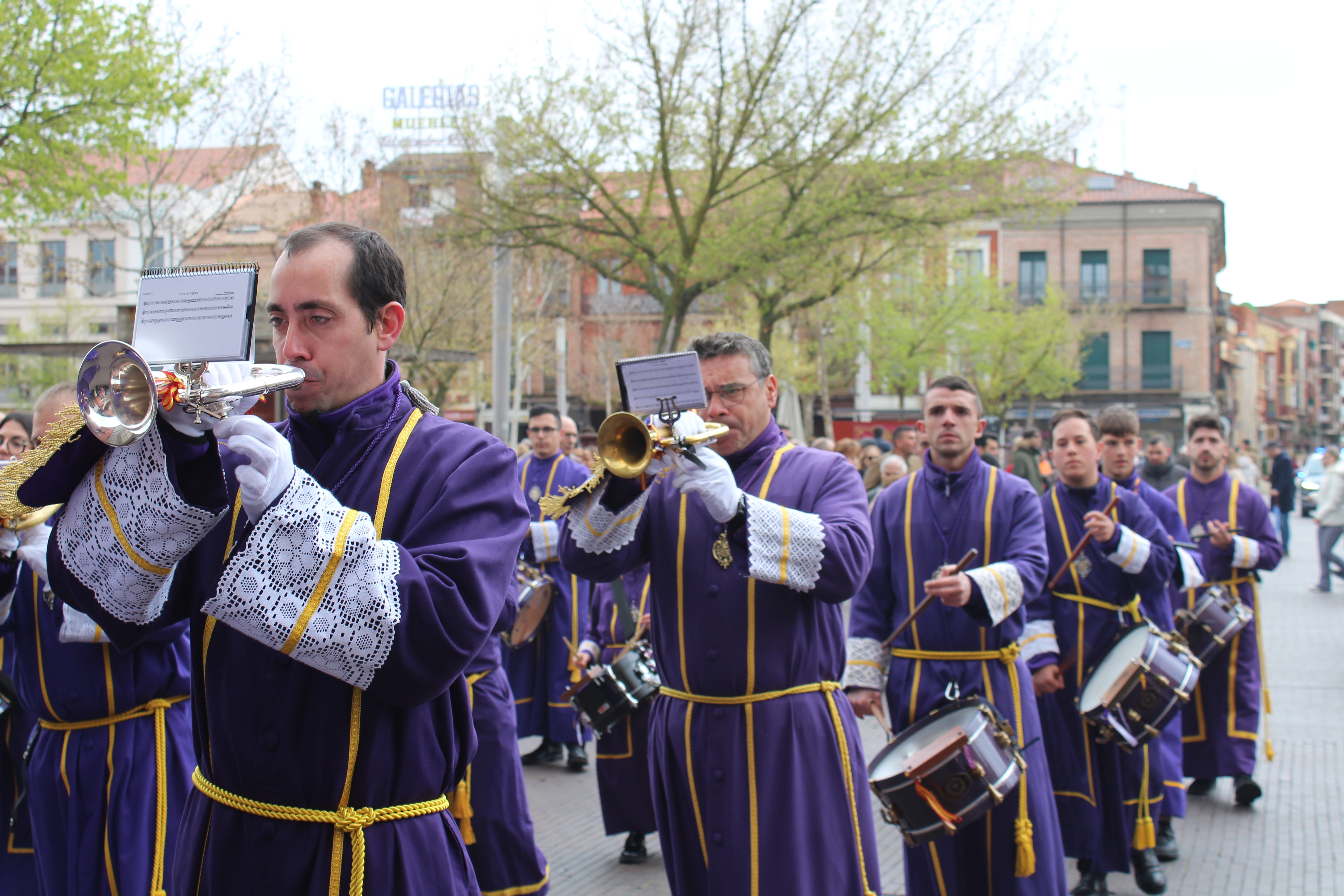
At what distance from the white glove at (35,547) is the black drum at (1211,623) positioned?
5401 millimetres

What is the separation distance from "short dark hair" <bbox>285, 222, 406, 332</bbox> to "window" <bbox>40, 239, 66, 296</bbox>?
1828 cm

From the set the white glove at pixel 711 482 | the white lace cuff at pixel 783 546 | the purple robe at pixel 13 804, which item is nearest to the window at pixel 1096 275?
the white lace cuff at pixel 783 546

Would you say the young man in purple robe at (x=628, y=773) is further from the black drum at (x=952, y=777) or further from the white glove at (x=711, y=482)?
the white glove at (x=711, y=482)

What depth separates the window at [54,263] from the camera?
19562 millimetres

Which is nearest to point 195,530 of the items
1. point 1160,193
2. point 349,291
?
point 349,291

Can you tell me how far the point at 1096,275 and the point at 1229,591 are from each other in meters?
39.7

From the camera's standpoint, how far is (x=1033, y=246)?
4334 cm

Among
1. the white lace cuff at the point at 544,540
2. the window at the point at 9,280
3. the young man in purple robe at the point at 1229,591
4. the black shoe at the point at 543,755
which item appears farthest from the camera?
the window at the point at 9,280

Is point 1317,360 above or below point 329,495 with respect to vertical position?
above

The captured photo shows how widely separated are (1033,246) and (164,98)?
37.2 metres

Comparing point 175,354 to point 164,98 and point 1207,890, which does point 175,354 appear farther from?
point 164,98

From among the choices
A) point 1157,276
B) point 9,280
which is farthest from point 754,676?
point 9,280

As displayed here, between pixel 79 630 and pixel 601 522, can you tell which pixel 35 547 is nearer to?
pixel 79 630

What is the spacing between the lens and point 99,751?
11.7 feet
